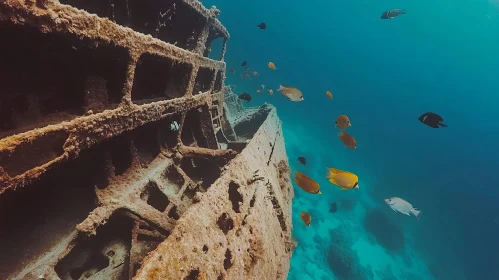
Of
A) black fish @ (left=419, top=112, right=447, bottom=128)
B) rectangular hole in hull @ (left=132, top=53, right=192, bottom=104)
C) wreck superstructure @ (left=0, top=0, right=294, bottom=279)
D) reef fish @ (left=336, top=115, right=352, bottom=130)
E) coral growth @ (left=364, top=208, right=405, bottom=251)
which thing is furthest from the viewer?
coral growth @ (left=364, top=208, right=405, bottom=251)

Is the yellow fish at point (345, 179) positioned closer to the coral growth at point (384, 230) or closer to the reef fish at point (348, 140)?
the reef fish at point (348, 140)

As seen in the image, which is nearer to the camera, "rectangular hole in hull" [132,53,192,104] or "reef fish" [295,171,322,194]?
"rectangular hole in hull" [132,53,192,104]

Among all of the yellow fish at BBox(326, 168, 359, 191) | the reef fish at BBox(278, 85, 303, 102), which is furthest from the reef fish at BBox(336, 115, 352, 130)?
the yellow fish at BBox(326, 168, 359, 191)

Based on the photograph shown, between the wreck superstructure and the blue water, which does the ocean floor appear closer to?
the blue water

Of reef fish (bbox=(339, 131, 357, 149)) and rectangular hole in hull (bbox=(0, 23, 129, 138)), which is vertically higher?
rectangular hole in hull (bbox=(0, 23, 129, 138))

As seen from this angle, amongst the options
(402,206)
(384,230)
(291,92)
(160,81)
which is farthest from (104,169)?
(384,230)

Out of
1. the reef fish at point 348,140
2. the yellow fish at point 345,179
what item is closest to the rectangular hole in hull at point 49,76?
the yellow fish at point 345,179

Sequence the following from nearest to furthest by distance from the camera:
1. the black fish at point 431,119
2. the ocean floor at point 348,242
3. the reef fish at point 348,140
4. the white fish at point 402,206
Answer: the black fish at point 431,119
the reef fish at point 348,140
the white fish at point 402,206
the ocean floor at point 348,242

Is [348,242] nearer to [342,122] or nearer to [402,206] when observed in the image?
[402,206]
